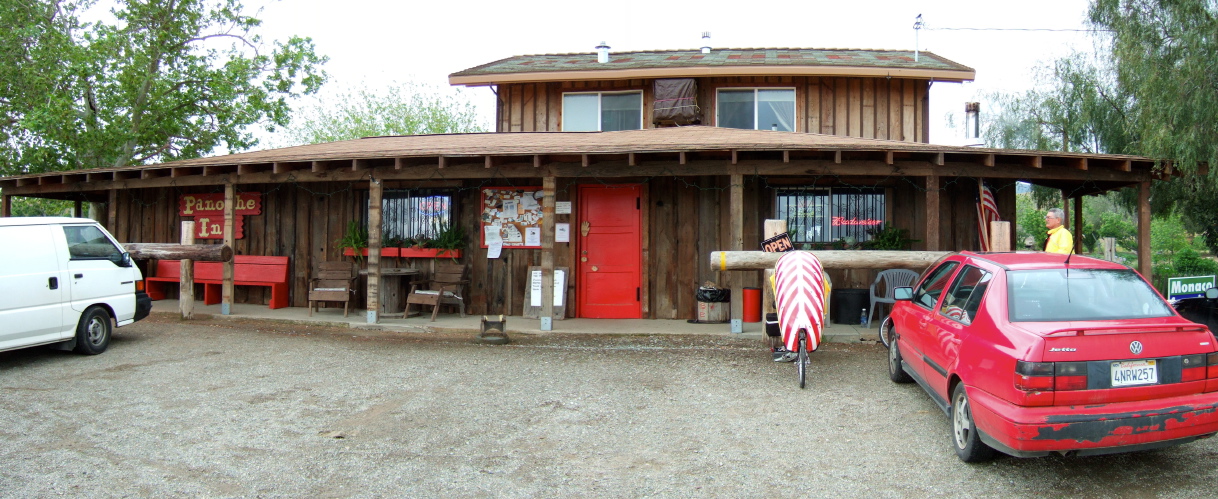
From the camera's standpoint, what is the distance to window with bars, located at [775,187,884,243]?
10656mm

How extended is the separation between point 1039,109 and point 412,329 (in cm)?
1751

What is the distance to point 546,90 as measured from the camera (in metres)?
13.9

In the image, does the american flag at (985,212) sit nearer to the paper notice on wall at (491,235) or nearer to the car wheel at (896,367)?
the car wheel at (896,367)

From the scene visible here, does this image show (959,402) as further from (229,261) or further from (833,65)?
(229,261)

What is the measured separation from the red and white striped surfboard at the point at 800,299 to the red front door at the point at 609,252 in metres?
4.33

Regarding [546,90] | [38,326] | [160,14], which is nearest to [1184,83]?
[546,90]

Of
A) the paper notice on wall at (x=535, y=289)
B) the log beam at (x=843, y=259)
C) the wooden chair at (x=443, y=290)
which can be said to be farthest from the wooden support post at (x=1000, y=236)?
the wooden chair at (x=443, y=290)

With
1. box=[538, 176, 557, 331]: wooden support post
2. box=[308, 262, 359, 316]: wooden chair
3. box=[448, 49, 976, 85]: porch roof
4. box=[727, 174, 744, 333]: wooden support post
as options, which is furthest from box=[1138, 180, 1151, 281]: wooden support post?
box=[308, 262, 359, 316]: wooden chair

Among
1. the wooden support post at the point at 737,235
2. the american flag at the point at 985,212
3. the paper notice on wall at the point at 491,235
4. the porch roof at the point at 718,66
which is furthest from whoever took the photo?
the porch roof at the point at 718,66

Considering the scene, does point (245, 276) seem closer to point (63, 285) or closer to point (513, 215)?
point (63, 285)

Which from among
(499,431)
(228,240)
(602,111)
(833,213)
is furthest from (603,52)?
(499,431)

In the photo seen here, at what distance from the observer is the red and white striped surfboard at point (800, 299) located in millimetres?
6574

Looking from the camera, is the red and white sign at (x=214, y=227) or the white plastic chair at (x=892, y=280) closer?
the white plastic chair at (x=892, y=280)

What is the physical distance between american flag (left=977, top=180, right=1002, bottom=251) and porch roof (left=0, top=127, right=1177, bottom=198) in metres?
0.70
